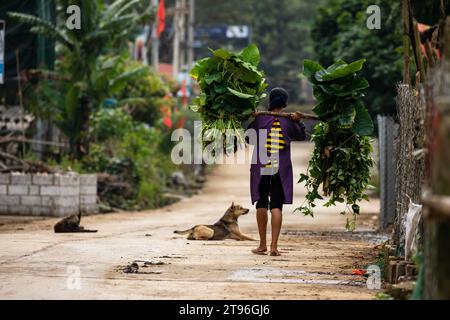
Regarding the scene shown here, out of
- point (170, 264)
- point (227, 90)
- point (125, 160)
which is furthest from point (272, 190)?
point (125, 160)

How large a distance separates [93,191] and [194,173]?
43.7 ft

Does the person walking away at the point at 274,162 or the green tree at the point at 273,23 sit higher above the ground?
the green tree at the point at 273,23

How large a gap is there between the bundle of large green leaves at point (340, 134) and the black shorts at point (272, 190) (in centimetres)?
35

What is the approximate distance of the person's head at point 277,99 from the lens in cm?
1194

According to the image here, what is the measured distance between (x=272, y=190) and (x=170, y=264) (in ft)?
5.80

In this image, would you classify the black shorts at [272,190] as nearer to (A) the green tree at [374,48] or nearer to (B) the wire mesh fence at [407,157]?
(B) the wire mesh fence at [407,157]

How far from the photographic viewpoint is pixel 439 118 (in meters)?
6.05

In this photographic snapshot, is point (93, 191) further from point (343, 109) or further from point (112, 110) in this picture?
point (343, 109)

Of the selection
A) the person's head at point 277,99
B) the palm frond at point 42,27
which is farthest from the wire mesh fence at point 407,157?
the palm frond at point 42,27

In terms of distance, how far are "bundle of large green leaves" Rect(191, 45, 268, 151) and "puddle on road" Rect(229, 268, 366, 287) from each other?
6.17ft

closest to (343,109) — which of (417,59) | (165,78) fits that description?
(417,59)

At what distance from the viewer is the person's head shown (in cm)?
1194

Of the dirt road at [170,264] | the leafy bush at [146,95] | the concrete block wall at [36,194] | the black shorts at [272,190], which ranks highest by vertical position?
the leafy bush at [146,95]

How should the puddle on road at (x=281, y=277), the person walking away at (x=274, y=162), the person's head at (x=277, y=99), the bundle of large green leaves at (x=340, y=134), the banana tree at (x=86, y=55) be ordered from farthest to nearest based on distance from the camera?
the banana tree at (x=86, y=55)
the person's head at (x=277, y=99)
the person walking away at (x=274, y=162)
the bundle of large green leaves at (x=340, y=134)
the puddle on road at (x=281, y=277)
